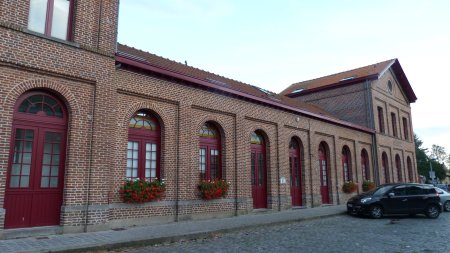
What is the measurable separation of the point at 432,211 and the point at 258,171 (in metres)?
7.61

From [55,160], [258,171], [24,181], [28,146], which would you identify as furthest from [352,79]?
[24,181]

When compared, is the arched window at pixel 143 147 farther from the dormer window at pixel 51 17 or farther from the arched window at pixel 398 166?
the arched window at pixel 398 166

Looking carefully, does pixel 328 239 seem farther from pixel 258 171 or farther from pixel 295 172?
pixel 295 172

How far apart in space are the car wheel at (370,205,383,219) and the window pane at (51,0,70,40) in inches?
515

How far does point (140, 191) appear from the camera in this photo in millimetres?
11094

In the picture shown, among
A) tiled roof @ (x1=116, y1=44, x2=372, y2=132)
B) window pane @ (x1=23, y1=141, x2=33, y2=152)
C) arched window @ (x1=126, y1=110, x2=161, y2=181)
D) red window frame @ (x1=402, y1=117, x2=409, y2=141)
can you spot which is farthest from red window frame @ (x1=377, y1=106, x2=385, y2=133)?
window pane @ (x1=23, y1=141, x2=33, y2=152)

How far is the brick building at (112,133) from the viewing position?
30.0ft

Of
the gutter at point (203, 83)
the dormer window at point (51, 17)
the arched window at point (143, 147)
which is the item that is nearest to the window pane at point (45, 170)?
the arched window at point (143, 147)

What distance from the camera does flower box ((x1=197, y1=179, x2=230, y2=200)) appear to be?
13.1m

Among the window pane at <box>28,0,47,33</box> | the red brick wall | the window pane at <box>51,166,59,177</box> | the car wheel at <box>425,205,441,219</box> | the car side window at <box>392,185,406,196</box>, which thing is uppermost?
the red brick wall

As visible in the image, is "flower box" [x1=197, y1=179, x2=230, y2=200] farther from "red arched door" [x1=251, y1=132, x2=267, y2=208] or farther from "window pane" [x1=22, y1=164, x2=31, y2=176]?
"window pane" [x1=22, y1=164, x2=31, y2=176]

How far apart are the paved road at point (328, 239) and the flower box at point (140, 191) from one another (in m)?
2.67

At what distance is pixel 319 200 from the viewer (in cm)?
1916

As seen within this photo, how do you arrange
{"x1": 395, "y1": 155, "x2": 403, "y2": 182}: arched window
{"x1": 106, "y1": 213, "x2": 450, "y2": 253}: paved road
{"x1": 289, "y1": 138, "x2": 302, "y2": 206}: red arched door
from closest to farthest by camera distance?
{"x1": 106, "y1": 213, "x2": 450, "y2": 253}: paved road < {"x1": 289, "y1": 138, "x2": 302, "y2": 206}: red arched door < {"x1": 395, "y1": 155, "x2": 403, "y2": 182}: arched window
